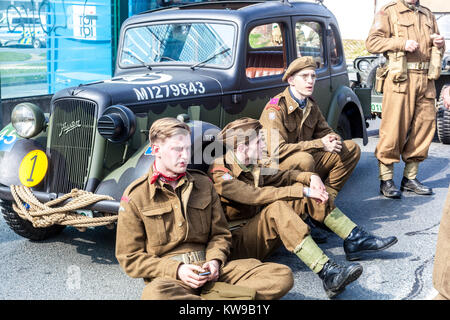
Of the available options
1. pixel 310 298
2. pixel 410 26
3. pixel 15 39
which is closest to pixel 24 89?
pixel 15 39

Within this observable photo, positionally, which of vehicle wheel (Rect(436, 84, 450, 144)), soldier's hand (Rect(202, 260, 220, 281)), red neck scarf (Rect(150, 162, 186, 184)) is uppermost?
red neck scarf (Rect(150, 162, 186, 184))

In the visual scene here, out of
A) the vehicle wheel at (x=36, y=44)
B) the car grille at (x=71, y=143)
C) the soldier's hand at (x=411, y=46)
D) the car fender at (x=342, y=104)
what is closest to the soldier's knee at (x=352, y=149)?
the car fender at (x=342, y=104)

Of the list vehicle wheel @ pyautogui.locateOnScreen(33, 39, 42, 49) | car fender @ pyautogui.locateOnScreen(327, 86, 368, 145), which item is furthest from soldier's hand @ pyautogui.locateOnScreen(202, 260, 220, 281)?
vehicle wheel @ pyautogui.locateOnScreen(33, 39, 42, 49)

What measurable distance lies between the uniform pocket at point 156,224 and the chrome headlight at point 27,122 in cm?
178

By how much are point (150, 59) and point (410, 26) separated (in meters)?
2.44

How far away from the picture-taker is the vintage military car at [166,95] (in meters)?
4.86

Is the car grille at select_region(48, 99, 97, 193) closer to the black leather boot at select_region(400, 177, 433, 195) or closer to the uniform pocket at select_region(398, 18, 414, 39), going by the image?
the uniform pocket at select_region(398, 18, 414, 39)

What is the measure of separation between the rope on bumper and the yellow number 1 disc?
0.13 m

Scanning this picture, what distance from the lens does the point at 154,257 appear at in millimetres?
3680

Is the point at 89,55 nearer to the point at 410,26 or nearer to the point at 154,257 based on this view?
the point at 410,26

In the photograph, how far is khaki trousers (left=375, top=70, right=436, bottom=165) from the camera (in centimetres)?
671

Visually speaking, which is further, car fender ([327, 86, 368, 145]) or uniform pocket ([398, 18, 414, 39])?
car fender ([327, 86, 368, 145])

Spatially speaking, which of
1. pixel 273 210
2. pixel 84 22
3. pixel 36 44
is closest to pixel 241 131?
pixel 273 210
